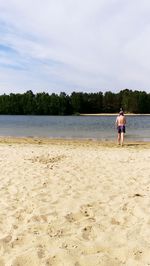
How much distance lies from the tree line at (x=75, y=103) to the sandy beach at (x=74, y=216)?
443 ft

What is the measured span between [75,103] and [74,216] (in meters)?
141

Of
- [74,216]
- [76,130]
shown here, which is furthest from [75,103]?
[74,216]

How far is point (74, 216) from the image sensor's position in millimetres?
7133

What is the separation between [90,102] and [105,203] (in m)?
146

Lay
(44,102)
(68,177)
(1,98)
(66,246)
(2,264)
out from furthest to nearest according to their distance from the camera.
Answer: (1,98)
(44,102)
(68,177)
(66,246)
(2,264)

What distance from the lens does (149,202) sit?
8.02m

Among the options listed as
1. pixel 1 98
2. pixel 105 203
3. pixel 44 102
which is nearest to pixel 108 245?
pixel 105 203

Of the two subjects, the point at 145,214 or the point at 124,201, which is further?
the point at 124,201

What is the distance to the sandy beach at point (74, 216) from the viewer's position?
539 centimetres

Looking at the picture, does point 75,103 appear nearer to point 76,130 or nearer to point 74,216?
point 76,130

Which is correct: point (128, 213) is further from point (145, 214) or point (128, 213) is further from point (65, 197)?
point (65, 197)

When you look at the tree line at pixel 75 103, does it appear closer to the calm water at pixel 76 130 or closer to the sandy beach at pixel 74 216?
the calm water at pixel 76 130

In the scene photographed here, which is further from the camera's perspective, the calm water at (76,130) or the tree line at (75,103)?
the tree line at (75,103)

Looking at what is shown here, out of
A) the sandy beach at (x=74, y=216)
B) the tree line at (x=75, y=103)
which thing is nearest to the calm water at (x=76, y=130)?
the sandy beach at (x=74, y=216)
